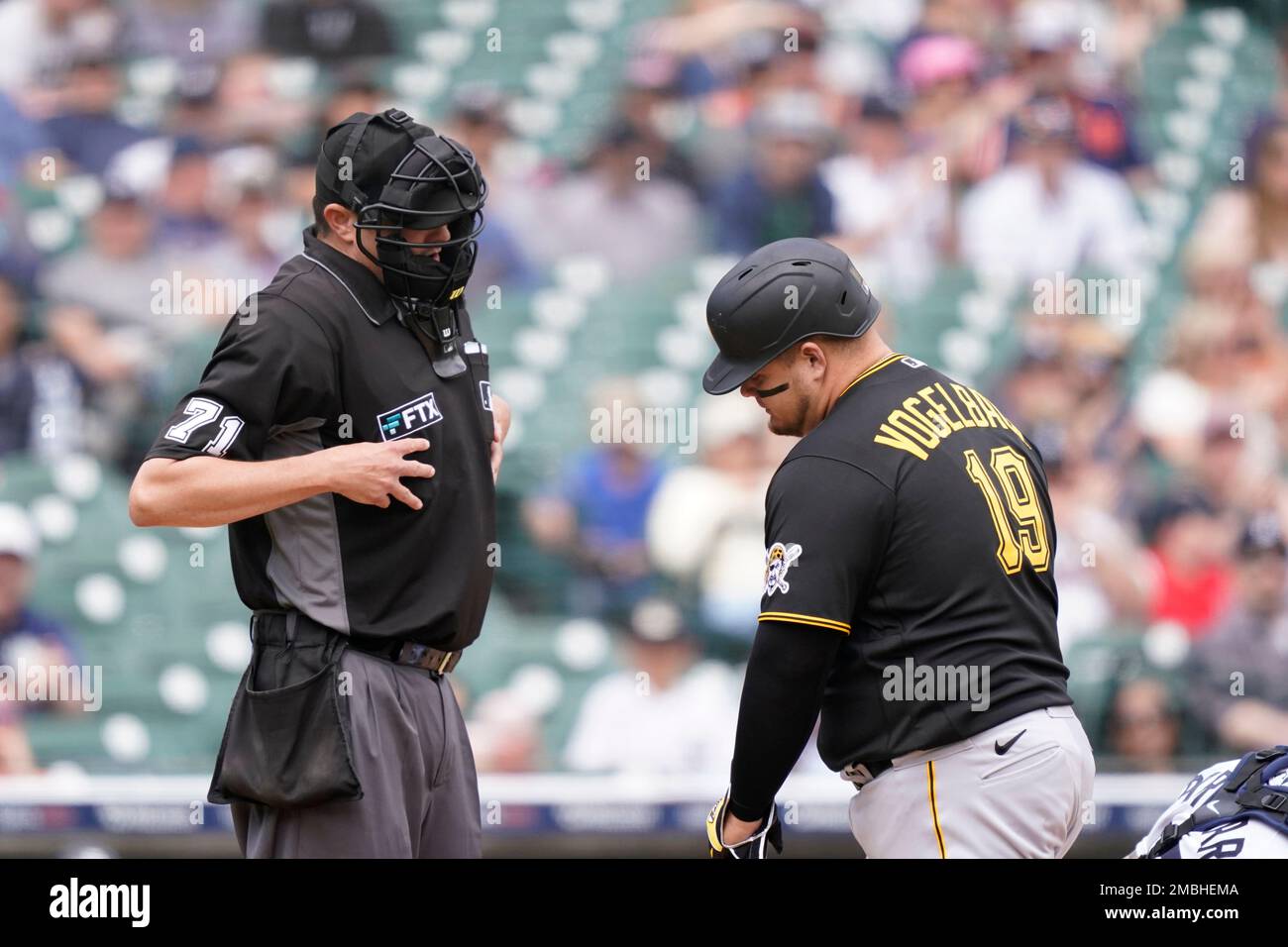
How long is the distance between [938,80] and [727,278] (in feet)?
13.3

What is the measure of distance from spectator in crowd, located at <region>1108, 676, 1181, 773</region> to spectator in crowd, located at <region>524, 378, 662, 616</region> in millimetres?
1880

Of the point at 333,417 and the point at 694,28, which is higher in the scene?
the point at 694,28

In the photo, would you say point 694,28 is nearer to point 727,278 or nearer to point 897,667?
point 727,278

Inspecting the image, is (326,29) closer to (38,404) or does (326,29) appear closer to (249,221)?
(249,221)

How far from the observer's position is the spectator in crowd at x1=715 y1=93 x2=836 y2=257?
6.62m

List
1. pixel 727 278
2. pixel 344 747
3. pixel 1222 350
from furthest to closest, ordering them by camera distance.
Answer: pixel 1222 350
pixel 727 278
pixel 344 747

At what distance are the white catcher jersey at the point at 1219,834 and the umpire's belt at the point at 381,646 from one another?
1.34 meters

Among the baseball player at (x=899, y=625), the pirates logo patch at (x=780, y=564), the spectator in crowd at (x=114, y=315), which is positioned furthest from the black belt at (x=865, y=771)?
the spectator in crowd at (x=114, y=315)

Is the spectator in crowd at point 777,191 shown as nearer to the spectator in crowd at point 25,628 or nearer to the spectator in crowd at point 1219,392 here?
the spectator in crowd at point 1219,392

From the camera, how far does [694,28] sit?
6.88 metres

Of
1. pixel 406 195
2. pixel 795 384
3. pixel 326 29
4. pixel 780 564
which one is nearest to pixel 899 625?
pixel 780 564

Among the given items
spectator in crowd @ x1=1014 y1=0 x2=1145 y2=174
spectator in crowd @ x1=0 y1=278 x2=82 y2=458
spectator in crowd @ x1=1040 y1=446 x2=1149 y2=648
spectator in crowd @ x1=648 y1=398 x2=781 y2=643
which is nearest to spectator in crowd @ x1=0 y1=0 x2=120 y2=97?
spectator in crowd @ x1=0 y1=278 x2=82 y2=458

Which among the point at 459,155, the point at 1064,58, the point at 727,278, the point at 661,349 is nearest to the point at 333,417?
the point at 459,155

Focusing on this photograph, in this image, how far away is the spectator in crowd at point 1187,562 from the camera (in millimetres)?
6203
